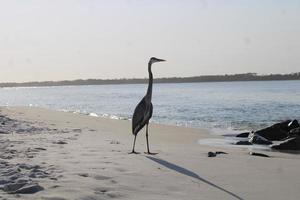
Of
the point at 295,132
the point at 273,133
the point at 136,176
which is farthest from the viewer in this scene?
the point at 273,133

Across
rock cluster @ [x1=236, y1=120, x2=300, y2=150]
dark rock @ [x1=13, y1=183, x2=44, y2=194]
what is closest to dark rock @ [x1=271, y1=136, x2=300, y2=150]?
rock cluster @ [x1=236, y1=120, x2=300, y2=150]

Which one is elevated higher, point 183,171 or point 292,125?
point 183,171

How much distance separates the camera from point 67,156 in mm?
9312

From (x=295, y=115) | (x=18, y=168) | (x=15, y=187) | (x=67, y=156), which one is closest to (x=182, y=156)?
(x=67, y=156)

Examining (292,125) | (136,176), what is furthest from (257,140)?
(136,176)

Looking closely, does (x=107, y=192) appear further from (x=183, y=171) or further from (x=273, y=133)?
(x=273, y=133)

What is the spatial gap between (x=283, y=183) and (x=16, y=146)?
18.9 ft

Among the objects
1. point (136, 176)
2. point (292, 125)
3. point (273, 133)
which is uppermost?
point (136, 176)

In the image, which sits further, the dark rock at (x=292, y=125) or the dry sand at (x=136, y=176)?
the dark rock at (x=292, y=125)

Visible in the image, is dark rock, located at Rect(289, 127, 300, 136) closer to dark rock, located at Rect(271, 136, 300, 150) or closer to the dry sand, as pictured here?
dark rock, located at Rect(271, 136, 300, 150)

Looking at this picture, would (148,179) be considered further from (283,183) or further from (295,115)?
(295,115)

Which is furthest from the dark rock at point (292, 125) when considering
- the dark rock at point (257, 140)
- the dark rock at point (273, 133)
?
the dark rock at point (257, 140)

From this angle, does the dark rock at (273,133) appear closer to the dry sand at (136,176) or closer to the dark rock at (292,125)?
the dark rock at (292,125)

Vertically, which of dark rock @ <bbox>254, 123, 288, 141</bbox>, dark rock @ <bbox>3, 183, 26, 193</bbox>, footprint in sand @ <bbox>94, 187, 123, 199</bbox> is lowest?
dark rock @ <bbox>254, 123, 288, 141</bbox>
